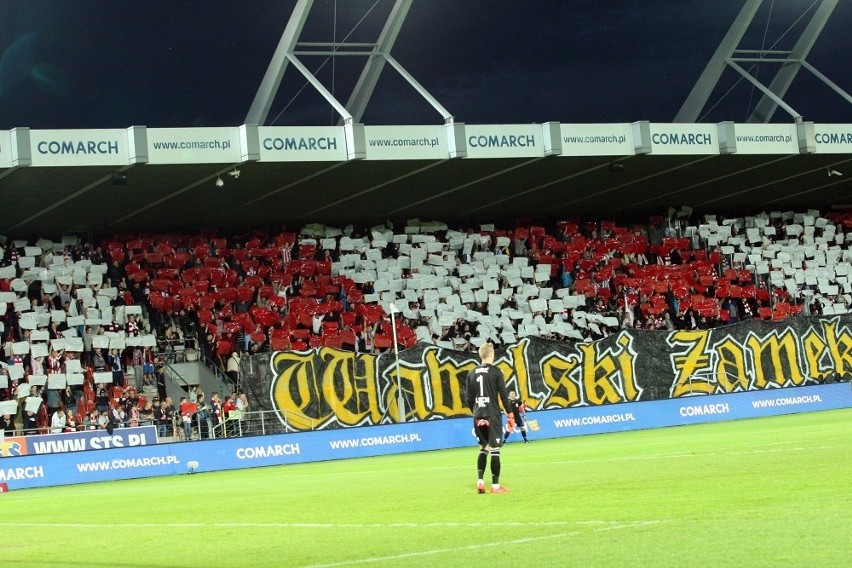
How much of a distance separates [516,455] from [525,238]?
2194 centimetres

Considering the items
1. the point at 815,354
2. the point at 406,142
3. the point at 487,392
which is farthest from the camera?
the point at 815,354

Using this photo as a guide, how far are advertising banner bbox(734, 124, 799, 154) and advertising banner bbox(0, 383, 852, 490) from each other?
797 cm

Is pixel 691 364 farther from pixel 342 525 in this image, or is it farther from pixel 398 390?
pixel 342 525

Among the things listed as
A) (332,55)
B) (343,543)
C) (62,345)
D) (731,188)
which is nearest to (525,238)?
(731,188)

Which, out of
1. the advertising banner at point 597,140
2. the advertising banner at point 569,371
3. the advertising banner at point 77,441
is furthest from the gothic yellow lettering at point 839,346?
the advertising banner at point 77,441

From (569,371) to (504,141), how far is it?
726 centimetres

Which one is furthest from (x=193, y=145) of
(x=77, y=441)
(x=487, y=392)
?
(x=487, y=392)

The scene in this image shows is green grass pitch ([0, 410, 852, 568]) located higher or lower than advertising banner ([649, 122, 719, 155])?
lower

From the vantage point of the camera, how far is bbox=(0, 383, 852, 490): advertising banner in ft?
93.8

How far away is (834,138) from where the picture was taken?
41.8 m

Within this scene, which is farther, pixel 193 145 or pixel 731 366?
pixel 731 366

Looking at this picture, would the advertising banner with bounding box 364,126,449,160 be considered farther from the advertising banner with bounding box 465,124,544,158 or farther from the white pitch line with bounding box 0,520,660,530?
the white pitch line with bounding box 0,520,660,530

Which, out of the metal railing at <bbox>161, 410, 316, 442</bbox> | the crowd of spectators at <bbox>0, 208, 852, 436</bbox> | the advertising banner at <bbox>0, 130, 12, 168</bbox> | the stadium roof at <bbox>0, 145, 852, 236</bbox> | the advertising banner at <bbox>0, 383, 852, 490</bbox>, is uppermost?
the advertising banner at <bbox>0, 130, 12, 168</bbox>

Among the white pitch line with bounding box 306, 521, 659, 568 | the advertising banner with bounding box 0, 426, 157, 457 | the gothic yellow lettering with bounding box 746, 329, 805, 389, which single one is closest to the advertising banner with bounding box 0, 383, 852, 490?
the advertising banner with bounding box 0, 426, 157, 457
